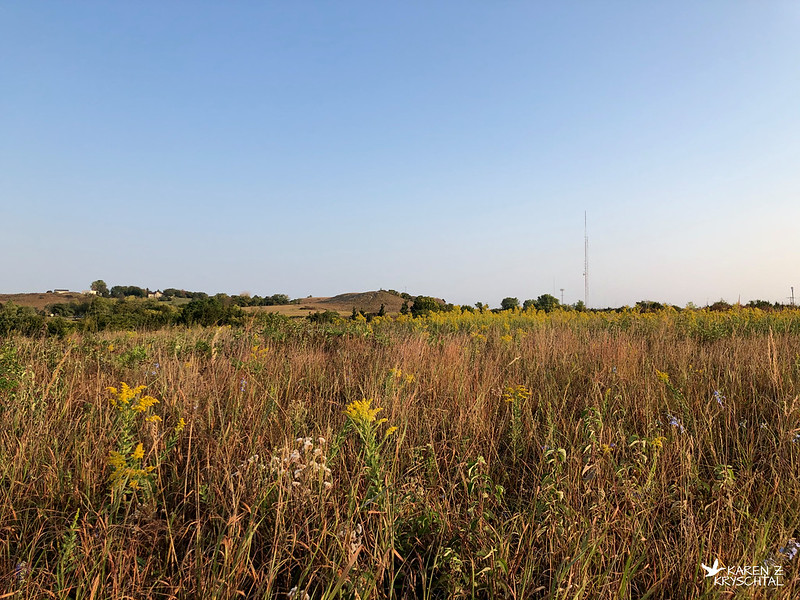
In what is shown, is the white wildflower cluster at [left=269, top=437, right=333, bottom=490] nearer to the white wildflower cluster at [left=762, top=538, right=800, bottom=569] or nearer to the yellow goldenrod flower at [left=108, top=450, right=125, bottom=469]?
the yellow goldenrod flower at [left=108, top=450, right=125, bottom=469]

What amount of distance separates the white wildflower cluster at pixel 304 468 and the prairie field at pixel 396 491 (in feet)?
0.06

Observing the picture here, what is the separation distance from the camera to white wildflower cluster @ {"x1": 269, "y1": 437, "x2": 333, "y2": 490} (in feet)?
6.19

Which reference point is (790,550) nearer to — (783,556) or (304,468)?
(783,556)

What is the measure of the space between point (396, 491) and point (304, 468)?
0.44m

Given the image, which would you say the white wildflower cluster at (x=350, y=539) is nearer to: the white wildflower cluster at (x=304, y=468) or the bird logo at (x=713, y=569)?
the white wildflower cluster at (x=304, y=468)

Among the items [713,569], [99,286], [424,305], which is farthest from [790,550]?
[99,286]

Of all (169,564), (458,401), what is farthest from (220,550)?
(458,401)

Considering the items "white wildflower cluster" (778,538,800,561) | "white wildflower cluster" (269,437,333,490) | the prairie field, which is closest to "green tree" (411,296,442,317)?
the prairie field

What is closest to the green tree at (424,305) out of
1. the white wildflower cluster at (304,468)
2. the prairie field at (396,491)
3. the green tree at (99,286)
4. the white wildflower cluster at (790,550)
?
the prairie field at (396,491)

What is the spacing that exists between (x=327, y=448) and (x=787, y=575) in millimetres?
1923

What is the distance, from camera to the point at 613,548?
1.69 m

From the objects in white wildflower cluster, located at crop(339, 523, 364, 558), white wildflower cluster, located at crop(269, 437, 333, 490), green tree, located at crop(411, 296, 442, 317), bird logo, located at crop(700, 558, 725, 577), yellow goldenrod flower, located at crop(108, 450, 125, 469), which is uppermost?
green tree, located at crop(411, 296, 442, 317)

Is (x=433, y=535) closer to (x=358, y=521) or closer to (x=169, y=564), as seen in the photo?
(x=358, y=521)

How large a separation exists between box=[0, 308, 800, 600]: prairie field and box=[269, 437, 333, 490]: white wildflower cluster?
2 cm
